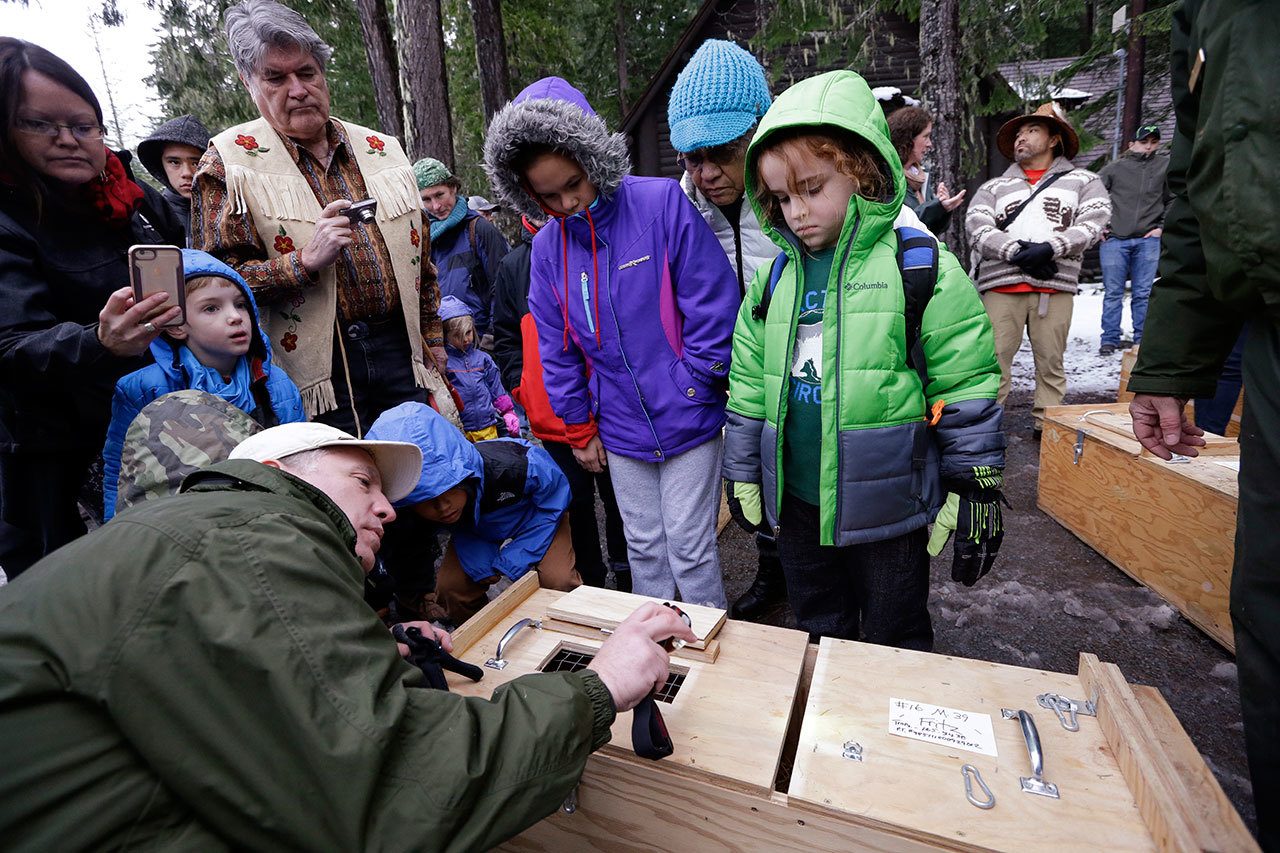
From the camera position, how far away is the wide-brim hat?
4.31 m

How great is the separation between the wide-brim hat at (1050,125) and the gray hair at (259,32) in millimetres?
4129

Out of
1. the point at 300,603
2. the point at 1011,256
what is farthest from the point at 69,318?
the point at 1011,256

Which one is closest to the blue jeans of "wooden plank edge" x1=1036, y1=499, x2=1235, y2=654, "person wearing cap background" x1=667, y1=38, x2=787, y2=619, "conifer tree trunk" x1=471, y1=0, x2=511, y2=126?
"wooden plank edge" x1=1036, y1=499, x2=1235, y2=654

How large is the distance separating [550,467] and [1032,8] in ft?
23.6

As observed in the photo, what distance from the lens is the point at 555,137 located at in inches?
85.3

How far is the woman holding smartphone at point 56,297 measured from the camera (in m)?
1.89

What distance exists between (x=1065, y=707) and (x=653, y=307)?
1.56 meters

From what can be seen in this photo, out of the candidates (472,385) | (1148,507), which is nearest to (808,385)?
(1148,507)

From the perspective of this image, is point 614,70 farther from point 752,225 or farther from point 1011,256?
point 752,225

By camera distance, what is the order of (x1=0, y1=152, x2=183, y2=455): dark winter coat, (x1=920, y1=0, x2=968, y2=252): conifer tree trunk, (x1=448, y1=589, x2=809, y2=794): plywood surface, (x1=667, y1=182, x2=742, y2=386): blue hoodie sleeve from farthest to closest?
(x1=920, y1=0, x2=968, y2=252): conifer tree trunk < (x1=667, y1=182, x2=742, y2=386): blue hoodie sleeve < (x1=0, y1=152, x2=183, y2=455): dark winter coat < (x1=448, y1=589, x2=809, y2=794): plywood surface

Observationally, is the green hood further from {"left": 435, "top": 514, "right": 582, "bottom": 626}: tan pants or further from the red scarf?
the red scarf

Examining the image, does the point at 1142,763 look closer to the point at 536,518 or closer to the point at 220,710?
the point at 220,710

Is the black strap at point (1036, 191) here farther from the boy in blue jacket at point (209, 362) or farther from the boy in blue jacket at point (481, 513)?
the boy in blue jacket at point (209, 362)

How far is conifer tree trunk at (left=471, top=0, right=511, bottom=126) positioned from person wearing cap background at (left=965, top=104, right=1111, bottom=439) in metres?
5.38
